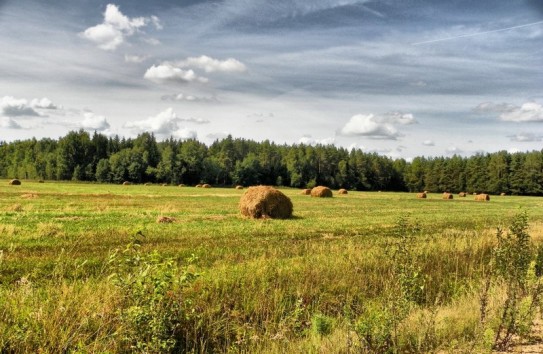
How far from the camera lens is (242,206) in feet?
90.6

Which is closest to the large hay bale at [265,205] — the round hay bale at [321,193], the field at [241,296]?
the field at [241,296]

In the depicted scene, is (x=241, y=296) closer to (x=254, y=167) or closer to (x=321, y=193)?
(x=321, y=193)

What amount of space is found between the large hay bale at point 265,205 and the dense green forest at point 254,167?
94.4m

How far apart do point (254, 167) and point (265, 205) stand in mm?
105225

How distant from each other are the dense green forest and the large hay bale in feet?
310

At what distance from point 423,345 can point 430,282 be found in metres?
4.90

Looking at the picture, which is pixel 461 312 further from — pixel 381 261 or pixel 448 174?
pixel 448 174

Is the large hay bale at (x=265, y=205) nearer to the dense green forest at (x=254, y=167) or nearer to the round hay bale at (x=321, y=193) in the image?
the round hay bale at (x=321, y=193)

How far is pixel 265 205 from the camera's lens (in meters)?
26.9

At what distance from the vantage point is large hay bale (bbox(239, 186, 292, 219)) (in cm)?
2672

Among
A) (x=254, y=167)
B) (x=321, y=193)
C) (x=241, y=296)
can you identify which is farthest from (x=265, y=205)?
(x=254, y=167)

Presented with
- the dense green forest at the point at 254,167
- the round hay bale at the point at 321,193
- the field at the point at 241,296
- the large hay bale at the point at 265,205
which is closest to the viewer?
the field at the point at 241,296

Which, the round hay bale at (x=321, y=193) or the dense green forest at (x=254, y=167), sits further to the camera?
the dense green forest at (x=254, y=167)

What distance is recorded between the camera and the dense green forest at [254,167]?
120 meters
